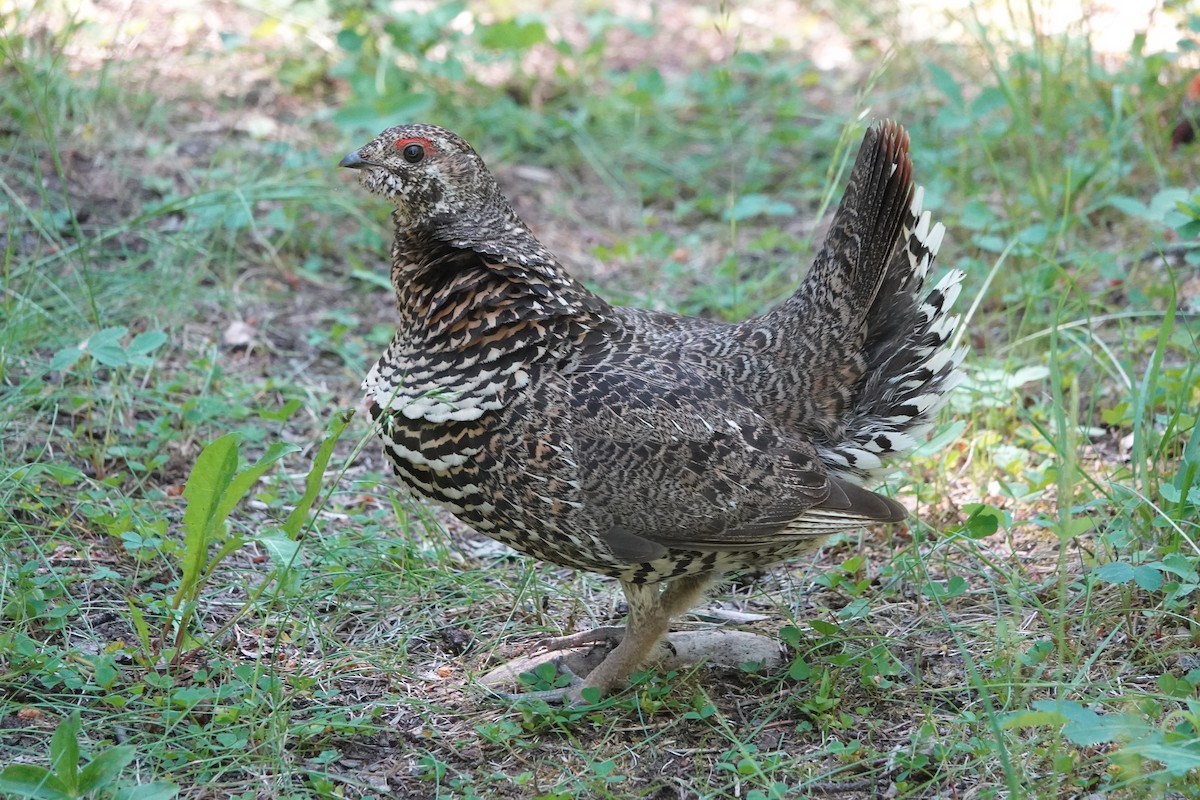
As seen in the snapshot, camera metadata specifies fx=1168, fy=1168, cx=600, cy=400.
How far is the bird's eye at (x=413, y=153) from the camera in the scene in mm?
3887

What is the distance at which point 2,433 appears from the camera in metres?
Answer: 4.41

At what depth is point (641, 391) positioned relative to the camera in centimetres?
369

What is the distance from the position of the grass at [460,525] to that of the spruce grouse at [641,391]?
393 millimetres

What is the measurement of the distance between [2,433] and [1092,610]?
3958mm

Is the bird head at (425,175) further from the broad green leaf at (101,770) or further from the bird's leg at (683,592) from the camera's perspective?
the broad green leaf at (101,770)

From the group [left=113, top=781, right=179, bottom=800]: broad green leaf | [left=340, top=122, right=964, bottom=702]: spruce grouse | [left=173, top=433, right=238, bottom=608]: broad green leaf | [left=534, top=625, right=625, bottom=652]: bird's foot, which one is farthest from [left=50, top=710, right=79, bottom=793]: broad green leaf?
[left=534, top=625, right=625, bottom=652]: bird's foot

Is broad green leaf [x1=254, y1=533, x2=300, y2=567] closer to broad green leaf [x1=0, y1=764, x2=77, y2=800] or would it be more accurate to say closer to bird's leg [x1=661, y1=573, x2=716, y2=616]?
broad green leaf [x1=0, y1=764, x2=77, y2=800]

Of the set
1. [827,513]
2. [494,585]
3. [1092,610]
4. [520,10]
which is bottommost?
[494,585]

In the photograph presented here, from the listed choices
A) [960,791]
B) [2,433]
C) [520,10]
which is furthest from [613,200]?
[960,791]

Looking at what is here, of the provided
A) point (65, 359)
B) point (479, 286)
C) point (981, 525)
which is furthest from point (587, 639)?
point (65, 359)

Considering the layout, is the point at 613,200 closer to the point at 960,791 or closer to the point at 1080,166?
the point at 1080,166

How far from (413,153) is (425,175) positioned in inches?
3.3

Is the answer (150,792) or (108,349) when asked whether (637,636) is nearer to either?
(150,792)

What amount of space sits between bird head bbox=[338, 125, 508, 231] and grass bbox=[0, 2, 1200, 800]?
99 centimetres
